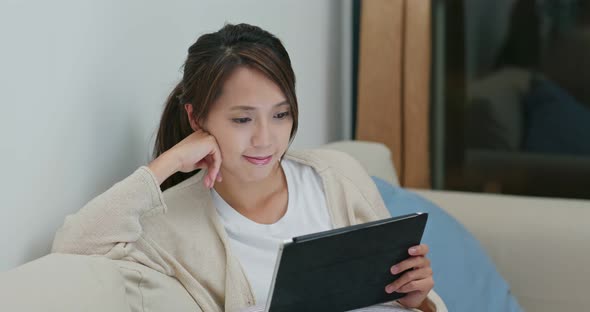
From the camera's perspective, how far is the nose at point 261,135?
1.33 meters

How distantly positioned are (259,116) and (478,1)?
5.41 ft

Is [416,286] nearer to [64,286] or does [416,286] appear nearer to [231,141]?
[231,141]

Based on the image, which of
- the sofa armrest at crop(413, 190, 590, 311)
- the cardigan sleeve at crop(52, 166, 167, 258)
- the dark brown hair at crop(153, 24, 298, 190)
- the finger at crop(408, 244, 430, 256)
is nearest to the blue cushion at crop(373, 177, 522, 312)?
the sofa armrest at crop(413, 190, 590, 311)

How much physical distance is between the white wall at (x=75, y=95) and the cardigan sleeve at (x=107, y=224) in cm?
7

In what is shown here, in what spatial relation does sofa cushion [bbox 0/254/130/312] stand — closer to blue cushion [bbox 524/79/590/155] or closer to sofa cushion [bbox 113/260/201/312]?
sofa cushion [bbox 113/260/201/312]

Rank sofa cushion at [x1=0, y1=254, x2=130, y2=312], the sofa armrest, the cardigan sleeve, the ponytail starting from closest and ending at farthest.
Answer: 1. sofa cushion at [x1=0, y1=254, x2=130, y2=312]
2. the cardigan sleeve
3. the ponytail
4. the sofa armrest

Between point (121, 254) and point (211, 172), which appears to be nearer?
point (121, 254)

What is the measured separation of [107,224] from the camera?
4.03 feet

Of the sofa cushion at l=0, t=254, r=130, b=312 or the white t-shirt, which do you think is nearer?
the sofa cushion at l=0, t=254, r=130, b=312

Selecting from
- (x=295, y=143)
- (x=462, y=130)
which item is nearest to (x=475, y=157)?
(x=462, y=130)

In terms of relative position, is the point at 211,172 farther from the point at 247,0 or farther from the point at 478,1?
the point at 478,1

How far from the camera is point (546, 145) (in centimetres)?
282

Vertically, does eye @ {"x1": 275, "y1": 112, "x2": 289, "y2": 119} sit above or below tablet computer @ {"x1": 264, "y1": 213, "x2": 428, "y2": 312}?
above

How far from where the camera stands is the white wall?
1.18m
